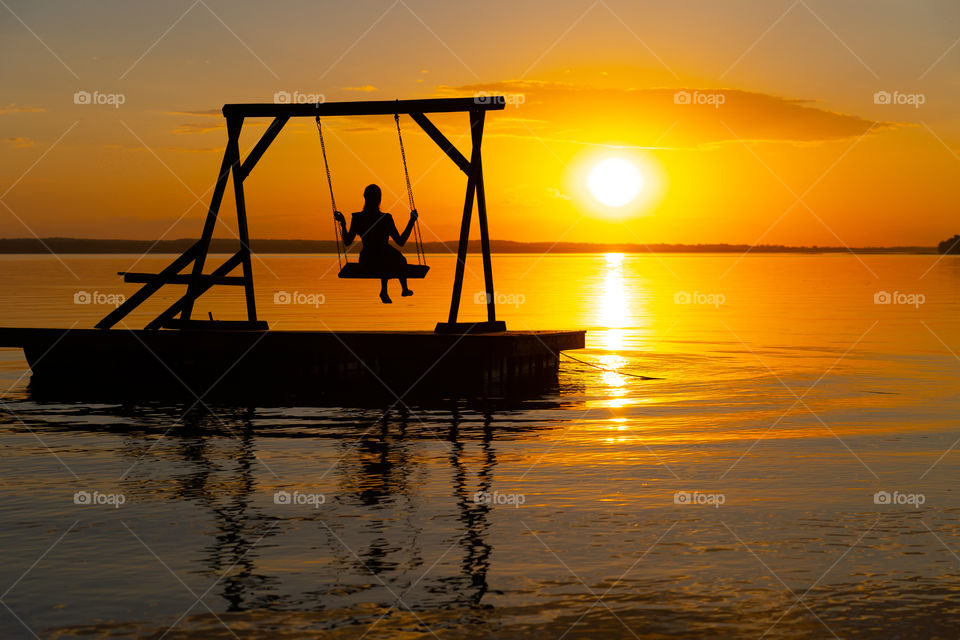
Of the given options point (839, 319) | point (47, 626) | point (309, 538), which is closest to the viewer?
point (47, 626)

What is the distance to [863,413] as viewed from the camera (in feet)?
59.1

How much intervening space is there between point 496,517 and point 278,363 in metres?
11.6

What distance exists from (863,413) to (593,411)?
4.24 meters

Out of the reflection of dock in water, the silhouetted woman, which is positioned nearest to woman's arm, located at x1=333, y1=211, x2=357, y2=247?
the silhouetted woman

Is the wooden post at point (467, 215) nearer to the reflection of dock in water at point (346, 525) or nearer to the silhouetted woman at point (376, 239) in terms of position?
the silhouetted woman at point (376, 239)

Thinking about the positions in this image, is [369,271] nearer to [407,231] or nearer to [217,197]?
[407,231]

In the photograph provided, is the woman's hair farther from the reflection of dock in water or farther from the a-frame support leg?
the reflection of dock in water

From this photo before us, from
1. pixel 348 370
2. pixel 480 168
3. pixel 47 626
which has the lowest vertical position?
pixel 47 626

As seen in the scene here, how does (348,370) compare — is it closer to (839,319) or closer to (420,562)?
(420,562)

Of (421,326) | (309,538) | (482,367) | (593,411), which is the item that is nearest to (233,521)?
(309,538)

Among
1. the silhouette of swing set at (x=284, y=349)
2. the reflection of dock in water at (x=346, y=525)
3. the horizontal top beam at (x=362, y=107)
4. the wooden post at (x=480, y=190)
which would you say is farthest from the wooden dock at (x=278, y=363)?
the reflection of dock in water at (x=346, y=525)

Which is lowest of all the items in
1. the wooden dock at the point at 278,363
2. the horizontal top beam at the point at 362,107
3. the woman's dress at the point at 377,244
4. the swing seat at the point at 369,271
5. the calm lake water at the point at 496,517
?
the calm lake water at the point at 496,517

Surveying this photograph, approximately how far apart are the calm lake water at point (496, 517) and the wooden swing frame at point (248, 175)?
2.67 meters

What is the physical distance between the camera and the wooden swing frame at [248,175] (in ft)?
66.3
